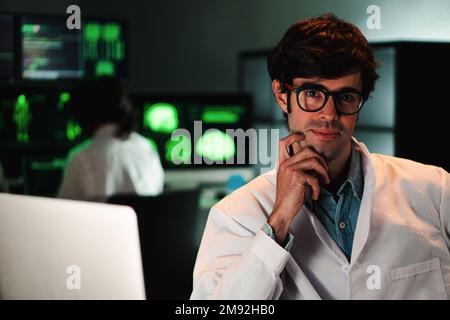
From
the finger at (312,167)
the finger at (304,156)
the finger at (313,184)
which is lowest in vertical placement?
the finger at (313,184)

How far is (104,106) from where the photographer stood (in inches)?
143

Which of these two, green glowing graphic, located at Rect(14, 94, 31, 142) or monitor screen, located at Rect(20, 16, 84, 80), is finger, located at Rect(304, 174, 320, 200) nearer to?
green glowing graphic, located at Rect(14, 94, 31, 142)

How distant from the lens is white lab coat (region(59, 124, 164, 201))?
349 centimetres

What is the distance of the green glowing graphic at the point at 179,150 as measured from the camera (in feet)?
13.6

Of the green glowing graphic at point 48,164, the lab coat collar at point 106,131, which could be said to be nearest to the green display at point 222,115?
the lab coat collar at point 106,131

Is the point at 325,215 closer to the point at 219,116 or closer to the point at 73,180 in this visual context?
the point at 73,180

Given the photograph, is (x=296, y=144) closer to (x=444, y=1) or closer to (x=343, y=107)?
(x=343, y=107)

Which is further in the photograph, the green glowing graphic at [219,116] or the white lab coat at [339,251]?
the green glowing graphic at [219,116]

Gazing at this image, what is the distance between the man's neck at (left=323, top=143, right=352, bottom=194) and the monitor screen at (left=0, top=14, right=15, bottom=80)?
3416mm

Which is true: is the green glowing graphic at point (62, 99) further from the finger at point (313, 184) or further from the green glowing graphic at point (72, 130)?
the finger at point (313, 184)

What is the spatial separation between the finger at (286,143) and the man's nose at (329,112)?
0.05 m

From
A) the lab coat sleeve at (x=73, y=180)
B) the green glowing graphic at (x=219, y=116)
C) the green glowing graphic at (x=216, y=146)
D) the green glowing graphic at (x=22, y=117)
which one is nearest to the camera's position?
the lab coat sleeve at (x=73, y=180)

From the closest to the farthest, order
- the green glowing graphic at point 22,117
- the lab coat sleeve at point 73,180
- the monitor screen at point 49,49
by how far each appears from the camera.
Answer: the lab coat sleeve at point 73,180 < the green glowing graphic at point 22,117 < the monitor screen at point 49,49

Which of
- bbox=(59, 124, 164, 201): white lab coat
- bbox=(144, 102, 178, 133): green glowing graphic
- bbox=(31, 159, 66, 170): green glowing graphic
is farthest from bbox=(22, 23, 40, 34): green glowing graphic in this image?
bbox=(59, 124, 164, 201): white lab coat
